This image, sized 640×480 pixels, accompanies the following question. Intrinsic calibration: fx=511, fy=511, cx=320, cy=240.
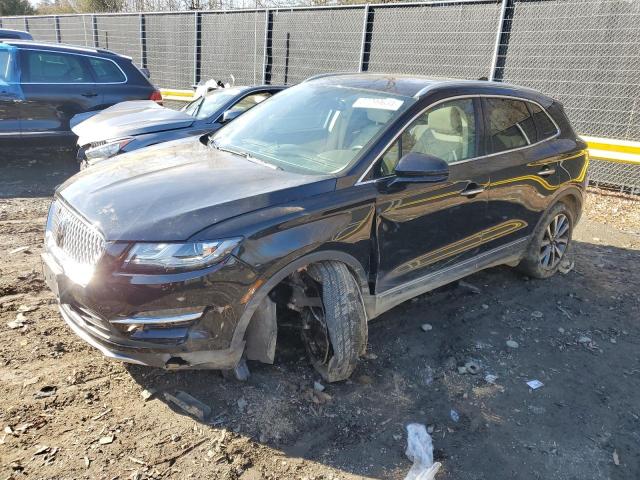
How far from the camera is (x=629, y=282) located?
5262mm

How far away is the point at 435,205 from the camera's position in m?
3.60

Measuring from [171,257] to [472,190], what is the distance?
2318 mm

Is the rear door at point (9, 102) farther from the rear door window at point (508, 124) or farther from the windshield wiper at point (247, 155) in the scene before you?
the rear door window at point (508, 124)

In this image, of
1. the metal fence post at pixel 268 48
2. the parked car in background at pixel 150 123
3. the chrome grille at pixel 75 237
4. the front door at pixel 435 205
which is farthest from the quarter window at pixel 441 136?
the metal fence post at pixel 268 48

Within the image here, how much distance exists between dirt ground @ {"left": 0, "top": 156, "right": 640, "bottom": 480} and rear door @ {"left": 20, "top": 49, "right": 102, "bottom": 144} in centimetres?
450

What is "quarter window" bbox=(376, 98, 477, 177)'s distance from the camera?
11.1ft

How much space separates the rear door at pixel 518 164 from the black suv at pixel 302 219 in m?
0.02

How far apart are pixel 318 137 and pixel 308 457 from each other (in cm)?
208

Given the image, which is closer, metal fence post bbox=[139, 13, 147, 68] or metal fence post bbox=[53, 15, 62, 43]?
metal fence post bbox=[139, 13, 147, 68]

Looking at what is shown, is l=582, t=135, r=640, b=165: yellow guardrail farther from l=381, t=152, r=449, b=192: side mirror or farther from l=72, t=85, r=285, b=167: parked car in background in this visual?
l=381, t=152, r=449, b=192: side mirror

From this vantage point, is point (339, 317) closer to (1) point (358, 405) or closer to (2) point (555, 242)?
(1) point (358, 405)

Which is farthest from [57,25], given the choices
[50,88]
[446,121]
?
[446,121]

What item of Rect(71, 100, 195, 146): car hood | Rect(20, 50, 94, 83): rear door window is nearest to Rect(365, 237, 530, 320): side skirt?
Rect(71, 100, 195, 146): car hood

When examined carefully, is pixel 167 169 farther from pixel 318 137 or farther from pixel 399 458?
pixel 399 458
